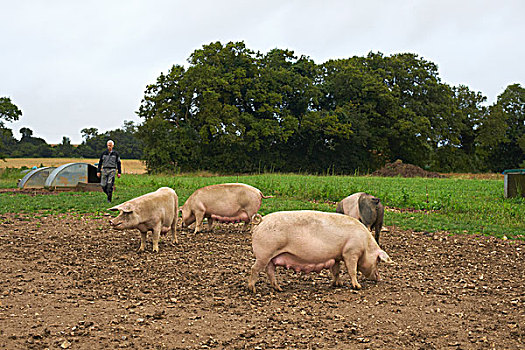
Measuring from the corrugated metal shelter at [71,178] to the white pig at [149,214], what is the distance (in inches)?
506

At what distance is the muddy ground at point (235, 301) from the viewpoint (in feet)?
13.3

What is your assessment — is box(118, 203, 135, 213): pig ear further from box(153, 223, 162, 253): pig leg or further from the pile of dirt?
the pile of dirt

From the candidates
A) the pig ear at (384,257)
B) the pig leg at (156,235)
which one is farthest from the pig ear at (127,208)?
the pig ear at (384,257)

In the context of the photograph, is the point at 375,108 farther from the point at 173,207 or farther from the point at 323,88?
the point at 173,207

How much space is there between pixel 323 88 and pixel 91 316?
39885 millimetres

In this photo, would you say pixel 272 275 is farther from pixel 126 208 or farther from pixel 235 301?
pixel 126 208

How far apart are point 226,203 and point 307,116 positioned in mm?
31727

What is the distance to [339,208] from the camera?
850 cm

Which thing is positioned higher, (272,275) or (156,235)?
(156,235)

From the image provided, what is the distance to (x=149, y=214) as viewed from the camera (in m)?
7.42

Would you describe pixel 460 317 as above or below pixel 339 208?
below

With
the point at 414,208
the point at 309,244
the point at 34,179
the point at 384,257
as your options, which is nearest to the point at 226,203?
the point at 309,244

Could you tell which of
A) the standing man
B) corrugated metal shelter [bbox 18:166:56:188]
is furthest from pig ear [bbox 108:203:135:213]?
corrugated metal shelter [bbox 18:166:56:188]

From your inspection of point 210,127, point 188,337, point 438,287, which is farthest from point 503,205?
point 210,127
